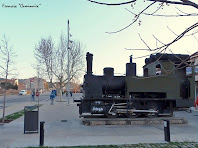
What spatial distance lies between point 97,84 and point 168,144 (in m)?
5.28

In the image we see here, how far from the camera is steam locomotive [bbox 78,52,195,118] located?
11.0 m

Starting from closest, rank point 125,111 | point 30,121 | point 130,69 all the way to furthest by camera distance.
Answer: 1. point 30,121
2. point 125,111
3. point 130,69

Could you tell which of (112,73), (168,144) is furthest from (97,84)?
(168,144)

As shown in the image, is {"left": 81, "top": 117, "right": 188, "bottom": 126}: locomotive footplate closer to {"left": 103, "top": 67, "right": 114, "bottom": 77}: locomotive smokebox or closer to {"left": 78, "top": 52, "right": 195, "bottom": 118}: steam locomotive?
{"left": 78, "top": 52, "right": 195, "bottom": 118}: steam locomotive

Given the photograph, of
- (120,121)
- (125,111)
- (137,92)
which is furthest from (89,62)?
(120,121)

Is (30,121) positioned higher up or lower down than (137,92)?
lower down

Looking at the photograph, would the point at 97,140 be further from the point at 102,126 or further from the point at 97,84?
the point at 97,84

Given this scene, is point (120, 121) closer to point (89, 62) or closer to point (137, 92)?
point (137, 92)

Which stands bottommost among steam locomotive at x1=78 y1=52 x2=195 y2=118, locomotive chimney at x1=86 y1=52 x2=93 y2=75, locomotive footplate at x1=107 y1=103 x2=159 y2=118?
locomotive footplate at x1=107 y1=103 x2=159 y2=118

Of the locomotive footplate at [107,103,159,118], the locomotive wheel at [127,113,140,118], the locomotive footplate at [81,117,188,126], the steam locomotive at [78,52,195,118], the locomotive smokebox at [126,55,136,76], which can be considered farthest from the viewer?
the locomotive smokebox at [126,55,136,76]

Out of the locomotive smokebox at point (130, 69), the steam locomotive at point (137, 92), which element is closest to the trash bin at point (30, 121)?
the steam locomotive at point (137, 92)

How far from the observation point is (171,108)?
11.3m

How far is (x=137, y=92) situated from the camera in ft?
37.5

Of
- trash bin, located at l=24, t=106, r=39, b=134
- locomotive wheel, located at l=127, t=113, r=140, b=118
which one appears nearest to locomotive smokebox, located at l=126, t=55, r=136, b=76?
locomotive wheel, located at l=127, t=113, r=140, b=118
